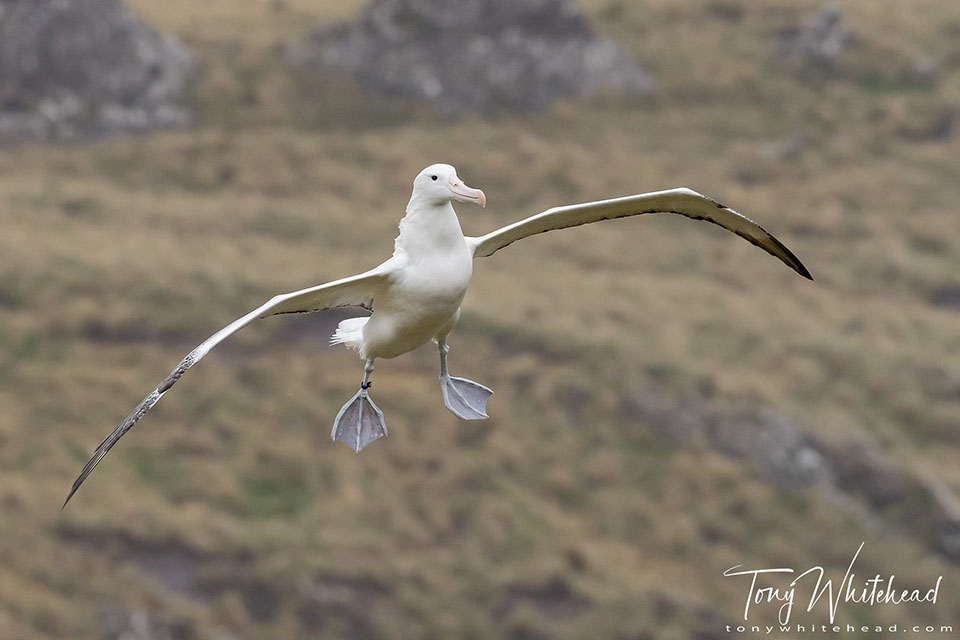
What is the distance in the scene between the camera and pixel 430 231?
1234 cm

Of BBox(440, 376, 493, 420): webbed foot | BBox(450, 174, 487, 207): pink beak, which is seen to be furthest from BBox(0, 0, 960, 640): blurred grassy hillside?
BBox(450, 174, 487, 207): pink beak

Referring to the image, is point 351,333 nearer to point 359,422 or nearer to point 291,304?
point 291,304

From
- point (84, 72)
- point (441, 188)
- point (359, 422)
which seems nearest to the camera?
point (441, 188)

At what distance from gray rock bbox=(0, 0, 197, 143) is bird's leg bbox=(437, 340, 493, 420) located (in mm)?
33838

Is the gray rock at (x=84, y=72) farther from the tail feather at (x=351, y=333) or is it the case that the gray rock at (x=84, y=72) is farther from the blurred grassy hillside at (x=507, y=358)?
the tail feather at (x=351, y=333)

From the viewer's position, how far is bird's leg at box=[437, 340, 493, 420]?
575 inches

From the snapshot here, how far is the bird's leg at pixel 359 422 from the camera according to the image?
14.3 m

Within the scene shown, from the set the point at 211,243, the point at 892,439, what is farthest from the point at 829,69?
the point at 211,243

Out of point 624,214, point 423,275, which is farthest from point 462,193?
point 624,214
